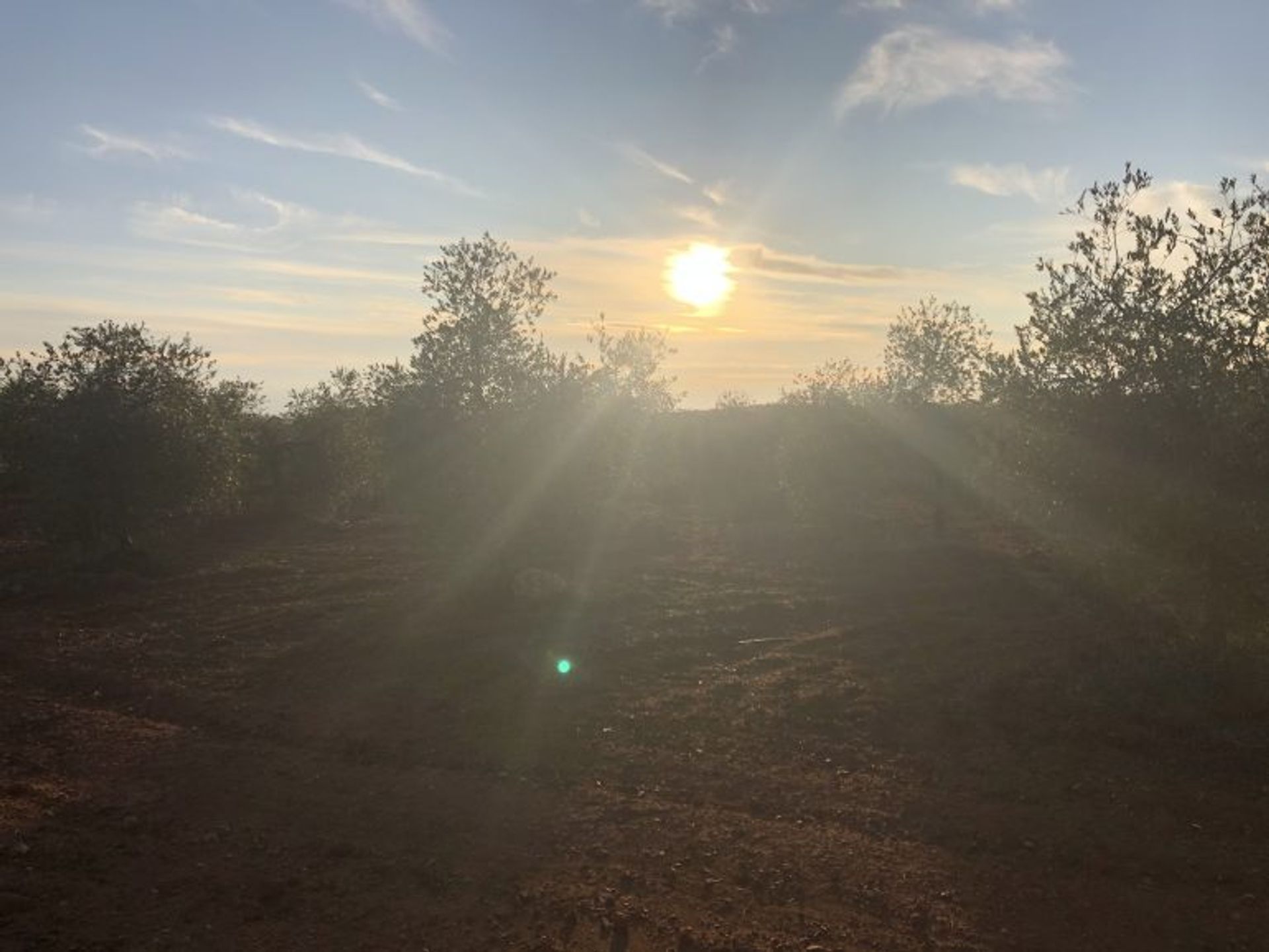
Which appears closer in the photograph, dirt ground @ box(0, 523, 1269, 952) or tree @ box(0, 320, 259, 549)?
dirt ground @ box(0, 523, 1269, 952)

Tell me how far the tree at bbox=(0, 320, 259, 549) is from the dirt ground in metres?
3.59

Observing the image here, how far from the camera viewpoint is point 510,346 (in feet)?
79.3

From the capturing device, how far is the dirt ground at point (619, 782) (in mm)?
7172

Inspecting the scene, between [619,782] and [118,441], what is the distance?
16374 millimetres

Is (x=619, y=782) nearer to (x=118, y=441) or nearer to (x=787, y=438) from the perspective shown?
(x=118, y=441)

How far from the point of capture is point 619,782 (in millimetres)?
10250

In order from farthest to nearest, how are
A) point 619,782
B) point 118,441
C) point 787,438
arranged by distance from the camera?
point 787,438
point 118,441
point 619,782

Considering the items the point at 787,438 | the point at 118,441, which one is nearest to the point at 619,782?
the point at 118,441

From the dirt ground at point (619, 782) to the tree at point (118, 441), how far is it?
359 cm

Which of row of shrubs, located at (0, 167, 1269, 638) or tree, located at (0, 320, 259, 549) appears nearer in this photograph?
row of shrubs, located at (0, 167, 1269, 638)

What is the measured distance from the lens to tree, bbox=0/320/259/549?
20953 millimetres

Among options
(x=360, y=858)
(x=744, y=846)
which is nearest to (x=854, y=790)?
(x=744, y=846)

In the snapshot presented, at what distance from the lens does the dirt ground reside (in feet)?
23.5

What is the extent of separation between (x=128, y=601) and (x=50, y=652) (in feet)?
13.8
